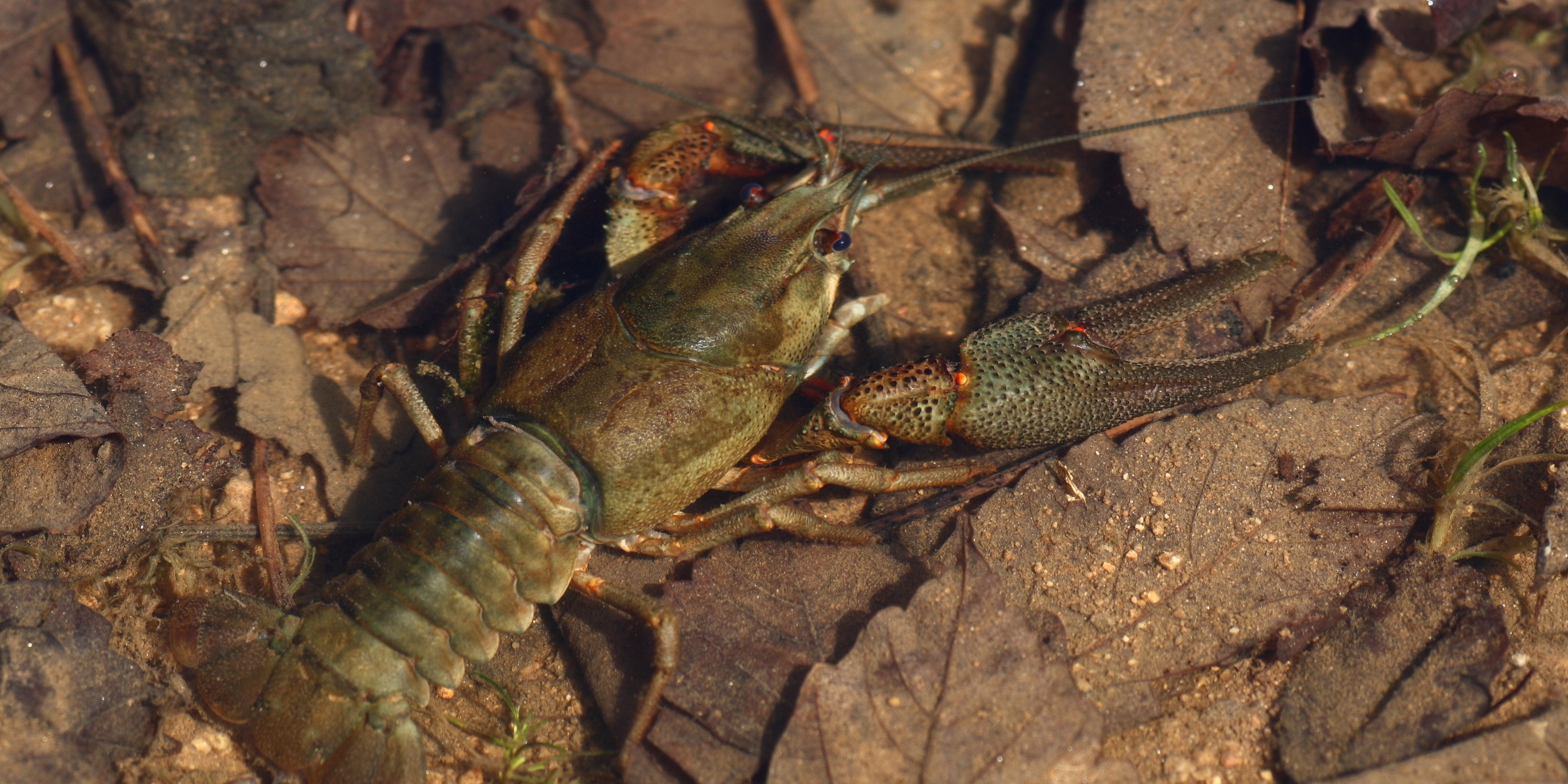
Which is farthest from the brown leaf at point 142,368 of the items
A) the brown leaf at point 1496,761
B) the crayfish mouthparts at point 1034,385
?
the brown leaf at point 1496,761

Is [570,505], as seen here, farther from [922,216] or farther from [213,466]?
[922,216]

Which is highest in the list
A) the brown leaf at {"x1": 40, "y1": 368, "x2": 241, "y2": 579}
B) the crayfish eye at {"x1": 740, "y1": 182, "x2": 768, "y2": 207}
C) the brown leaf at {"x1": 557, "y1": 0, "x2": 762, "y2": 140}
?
the brown leaf at {"x1": 557, "y1": 0, "x2": 762, "y2": 140}

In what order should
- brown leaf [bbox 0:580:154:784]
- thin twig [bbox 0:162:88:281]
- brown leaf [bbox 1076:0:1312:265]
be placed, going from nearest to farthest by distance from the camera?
brown leaf [bbox 0:580:154:784]
brown leaf [bbox 1076:0:1312:265]
thin twig [bbox 0:162:88:281]

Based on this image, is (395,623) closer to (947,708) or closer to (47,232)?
(947,708)

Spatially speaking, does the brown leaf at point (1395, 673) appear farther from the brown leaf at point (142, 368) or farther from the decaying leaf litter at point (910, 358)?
the brown leaf at point (142, 368)

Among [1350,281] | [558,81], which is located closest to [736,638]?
[1350,281]

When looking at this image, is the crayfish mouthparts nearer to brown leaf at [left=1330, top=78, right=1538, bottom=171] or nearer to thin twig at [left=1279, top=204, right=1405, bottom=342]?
thin twig at [left=1279, top=204, right=1405, bottom=342]

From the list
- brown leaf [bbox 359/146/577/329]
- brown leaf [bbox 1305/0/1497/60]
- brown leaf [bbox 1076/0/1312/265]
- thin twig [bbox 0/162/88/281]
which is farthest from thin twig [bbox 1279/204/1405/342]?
thin twig [bbox 0/162/88/281]
